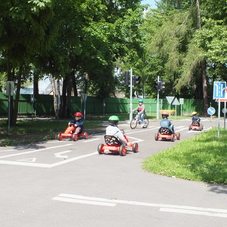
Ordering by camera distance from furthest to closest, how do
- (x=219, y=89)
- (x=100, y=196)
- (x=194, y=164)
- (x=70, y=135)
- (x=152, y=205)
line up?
(x=70, y=135) → (x=219, y=89) → (x=194, y=164) → (x=100, y=196) → (x=152, y=205)

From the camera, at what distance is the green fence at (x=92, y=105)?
110 feet

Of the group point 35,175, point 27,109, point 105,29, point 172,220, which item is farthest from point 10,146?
point 27,109

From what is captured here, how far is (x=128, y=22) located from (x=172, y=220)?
22816mm

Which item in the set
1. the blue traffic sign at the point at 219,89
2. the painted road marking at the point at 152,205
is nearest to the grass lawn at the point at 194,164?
the painted road marking at the point at 152,205

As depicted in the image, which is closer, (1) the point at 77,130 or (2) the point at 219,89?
(2) the point at 219,89

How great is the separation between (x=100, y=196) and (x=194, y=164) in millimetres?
3483

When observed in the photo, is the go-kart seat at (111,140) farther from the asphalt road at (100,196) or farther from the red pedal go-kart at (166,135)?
the red pedal go-kart at (166,135)

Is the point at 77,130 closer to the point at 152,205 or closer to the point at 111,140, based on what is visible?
the point at 111,140

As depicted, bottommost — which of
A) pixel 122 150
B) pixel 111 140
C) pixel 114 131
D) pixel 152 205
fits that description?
pixel 152 205

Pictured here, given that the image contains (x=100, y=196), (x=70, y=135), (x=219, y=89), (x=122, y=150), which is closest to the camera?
(x=100, y=196)

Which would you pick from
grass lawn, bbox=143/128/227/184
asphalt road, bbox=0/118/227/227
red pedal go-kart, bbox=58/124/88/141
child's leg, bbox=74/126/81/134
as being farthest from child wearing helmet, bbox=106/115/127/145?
child's leg, bbox=74/126/81/134

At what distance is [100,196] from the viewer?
5.55m

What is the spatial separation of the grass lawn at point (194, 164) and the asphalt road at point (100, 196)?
255 millimetres

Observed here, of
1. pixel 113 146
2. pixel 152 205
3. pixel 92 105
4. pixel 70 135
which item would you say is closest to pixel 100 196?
pixel 152 205
